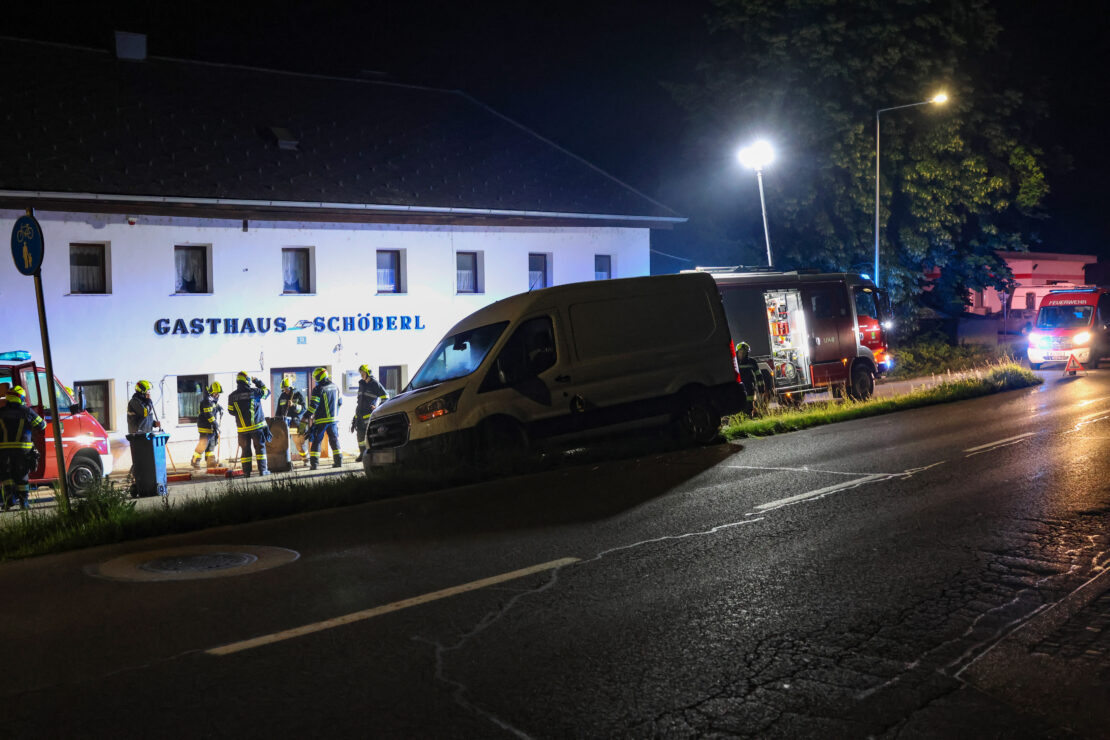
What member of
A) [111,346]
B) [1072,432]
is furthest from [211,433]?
[1072,432]

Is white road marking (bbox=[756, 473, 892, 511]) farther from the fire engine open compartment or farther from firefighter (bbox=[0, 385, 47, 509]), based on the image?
the fire engine open compartment

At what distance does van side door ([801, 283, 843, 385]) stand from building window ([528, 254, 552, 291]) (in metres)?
9.32

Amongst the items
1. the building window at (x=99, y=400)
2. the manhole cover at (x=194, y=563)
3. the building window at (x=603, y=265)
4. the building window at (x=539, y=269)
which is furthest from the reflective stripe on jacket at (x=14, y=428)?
the building window at (x=603, y=265)

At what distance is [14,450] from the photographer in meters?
13.7

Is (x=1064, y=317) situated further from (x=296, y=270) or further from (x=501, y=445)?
(x=501, y=445)

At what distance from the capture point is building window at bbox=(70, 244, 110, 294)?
942 inches

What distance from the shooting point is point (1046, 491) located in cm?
1026

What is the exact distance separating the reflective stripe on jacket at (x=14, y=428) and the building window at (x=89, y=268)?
1099 centimetres

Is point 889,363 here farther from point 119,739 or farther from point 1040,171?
point 119,739

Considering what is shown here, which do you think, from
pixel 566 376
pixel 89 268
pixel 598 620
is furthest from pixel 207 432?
pixel 598 620

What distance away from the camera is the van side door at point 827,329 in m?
23.5

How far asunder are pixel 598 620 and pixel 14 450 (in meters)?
10.4

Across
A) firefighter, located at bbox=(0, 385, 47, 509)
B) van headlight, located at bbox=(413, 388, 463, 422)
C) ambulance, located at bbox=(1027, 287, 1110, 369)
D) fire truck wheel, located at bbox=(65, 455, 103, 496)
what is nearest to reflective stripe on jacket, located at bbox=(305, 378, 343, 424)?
fire truck wheel, located at bbox=(65, 455, 103, 496)

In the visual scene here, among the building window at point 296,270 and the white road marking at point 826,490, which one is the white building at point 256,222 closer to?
the building window at point 296,270
